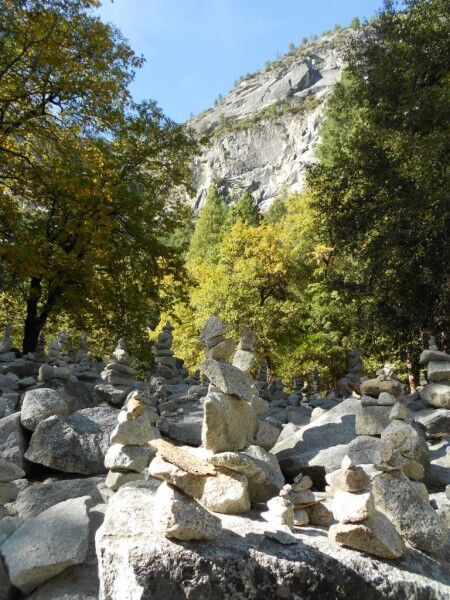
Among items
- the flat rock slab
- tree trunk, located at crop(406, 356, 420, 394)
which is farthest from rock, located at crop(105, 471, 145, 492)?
tree trunk, located at crop(406, 356, 420, 394)

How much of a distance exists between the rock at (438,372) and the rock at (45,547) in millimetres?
7133

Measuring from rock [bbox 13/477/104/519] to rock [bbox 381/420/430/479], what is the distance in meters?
2.56

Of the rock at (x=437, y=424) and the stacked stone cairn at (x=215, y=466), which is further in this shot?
the rock at (x=437, y=424)

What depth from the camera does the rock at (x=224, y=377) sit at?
4188mm

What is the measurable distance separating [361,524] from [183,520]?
100cm

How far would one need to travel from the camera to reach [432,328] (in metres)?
14.4

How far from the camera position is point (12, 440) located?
19.6 ft

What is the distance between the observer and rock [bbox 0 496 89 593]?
339cm

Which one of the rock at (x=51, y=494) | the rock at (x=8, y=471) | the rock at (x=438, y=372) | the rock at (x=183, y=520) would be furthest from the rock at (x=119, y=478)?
the rock at (x=438, y=372)

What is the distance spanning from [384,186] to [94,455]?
11.7 m

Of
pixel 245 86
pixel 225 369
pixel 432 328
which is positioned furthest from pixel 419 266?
pixel 245 86

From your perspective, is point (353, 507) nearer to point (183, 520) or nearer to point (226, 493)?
point (226, 493)

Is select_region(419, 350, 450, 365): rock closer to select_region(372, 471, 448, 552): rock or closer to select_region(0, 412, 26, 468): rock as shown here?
select_region(372, 471, 448, 552): rock

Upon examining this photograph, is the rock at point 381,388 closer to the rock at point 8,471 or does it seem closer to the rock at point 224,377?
the rock at point 224,377
